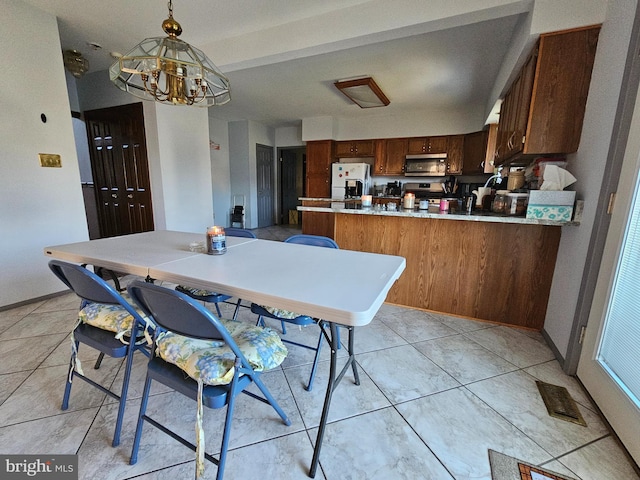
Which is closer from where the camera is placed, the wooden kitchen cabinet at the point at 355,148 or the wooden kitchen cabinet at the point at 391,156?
the wooden kitchen cabinet at the point at 391,156

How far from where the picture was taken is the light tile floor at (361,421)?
1150 millimetres

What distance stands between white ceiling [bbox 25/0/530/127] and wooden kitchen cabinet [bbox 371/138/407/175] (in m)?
1.49

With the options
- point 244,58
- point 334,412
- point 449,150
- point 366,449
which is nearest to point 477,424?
point 366,449

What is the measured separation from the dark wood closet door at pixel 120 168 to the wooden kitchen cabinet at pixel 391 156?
164 inches

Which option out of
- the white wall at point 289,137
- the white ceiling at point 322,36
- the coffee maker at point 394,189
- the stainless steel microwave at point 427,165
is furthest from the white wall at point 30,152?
the stainless steel microwave at point 427,165

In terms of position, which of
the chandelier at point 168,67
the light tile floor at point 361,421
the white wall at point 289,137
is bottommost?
the light tile floor at point 361,421

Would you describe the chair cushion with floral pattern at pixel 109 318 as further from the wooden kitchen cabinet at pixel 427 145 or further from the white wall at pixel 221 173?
the wooden kitchen cabinet at pixel 427 145

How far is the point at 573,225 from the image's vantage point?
1.83 m

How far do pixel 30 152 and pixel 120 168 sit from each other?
1.49 m

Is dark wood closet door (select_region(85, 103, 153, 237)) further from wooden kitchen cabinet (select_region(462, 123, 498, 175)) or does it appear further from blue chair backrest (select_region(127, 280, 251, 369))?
wooden kitchen cabinet (select_region(462, 123, 498, 175))

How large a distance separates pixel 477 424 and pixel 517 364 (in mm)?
720

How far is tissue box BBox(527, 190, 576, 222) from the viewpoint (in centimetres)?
183

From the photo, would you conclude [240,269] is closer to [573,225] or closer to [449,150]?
[573,225]

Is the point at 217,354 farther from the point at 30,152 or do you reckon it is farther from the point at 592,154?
the point at 30,152
